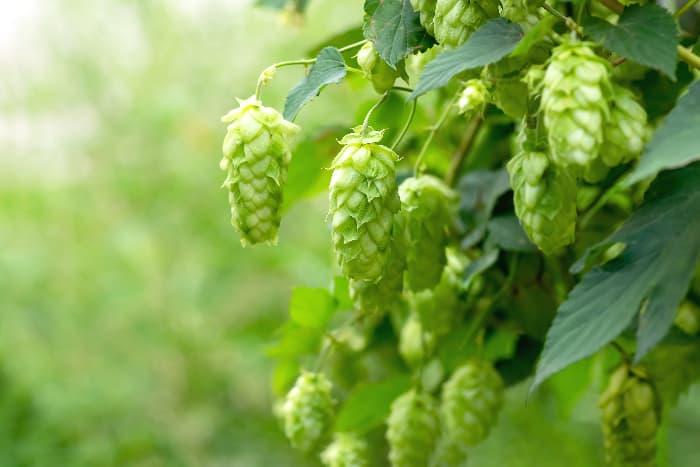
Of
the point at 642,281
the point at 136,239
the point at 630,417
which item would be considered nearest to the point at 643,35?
the point at 642,281

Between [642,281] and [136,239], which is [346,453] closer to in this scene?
[642,281]

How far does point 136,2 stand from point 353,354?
8.31ft

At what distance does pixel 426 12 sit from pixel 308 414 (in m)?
0.50

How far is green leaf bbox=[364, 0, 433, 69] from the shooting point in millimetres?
678

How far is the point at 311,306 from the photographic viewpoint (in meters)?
1.06

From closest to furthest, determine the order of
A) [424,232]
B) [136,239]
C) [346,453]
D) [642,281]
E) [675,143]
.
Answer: [675,143]
[642,281]
[424,232]
[346,453]
[136,239]

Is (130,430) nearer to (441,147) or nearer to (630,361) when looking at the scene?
(441,147)

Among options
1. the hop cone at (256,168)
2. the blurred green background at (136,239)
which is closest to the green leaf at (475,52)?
the hop cone at (256,168)

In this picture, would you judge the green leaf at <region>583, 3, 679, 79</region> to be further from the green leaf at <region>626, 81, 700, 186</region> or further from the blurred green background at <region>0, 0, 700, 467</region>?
the blurred green background at <region>0, 0, 700, 467</region>

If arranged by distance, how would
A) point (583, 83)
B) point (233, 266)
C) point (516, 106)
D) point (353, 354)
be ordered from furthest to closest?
1. point (233, 266)
2. point (353, 354)
3. point (516, 106)
4. point (583, 83)

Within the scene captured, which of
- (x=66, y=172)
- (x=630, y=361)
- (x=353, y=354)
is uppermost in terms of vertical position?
(x=66, y=172)

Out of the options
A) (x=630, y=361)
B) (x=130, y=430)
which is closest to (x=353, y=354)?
(x=630, y=361)

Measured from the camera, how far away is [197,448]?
9.83 feet

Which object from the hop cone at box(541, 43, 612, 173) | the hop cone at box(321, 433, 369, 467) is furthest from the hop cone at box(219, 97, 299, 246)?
the hop cone at box(321, 433, 369, 467)
